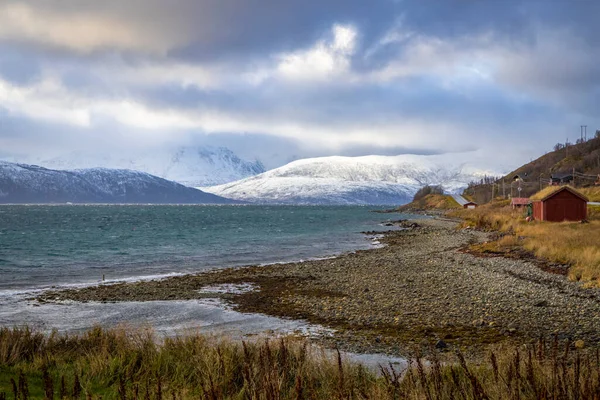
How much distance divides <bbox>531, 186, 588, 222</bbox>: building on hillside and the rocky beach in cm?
2570

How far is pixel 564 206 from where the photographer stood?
56.8 m

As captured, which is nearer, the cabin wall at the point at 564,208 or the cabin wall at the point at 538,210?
the cabin wall at the point at 564,208

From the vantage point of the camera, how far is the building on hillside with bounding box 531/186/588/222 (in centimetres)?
5638

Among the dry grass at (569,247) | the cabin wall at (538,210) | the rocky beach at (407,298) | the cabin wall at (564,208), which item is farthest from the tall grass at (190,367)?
the cabin wall at (538,210)

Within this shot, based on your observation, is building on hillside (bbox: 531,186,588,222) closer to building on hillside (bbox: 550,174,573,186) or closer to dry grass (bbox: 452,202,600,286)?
dry grass (bbox: 452,202,600,286)

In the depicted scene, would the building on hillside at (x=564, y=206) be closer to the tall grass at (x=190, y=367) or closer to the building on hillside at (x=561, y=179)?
the tall grass at (x=190, y=367)

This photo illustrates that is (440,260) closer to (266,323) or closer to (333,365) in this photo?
(266,323)

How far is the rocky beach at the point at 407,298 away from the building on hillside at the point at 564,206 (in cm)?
2570

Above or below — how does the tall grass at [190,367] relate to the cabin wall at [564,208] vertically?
below

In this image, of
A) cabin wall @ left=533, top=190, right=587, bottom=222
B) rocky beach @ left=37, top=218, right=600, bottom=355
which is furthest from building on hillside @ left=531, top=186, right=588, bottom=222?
rocky beach @ left=37, top=218, right=600, bottom=355

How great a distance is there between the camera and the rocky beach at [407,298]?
15469 millimetres

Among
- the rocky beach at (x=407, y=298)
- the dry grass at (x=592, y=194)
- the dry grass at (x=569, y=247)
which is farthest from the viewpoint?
the dry grass at (x=592, y=194)

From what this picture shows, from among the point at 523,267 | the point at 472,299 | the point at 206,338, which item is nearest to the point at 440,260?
the point at 523,267

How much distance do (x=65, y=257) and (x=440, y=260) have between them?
32.7 metres
